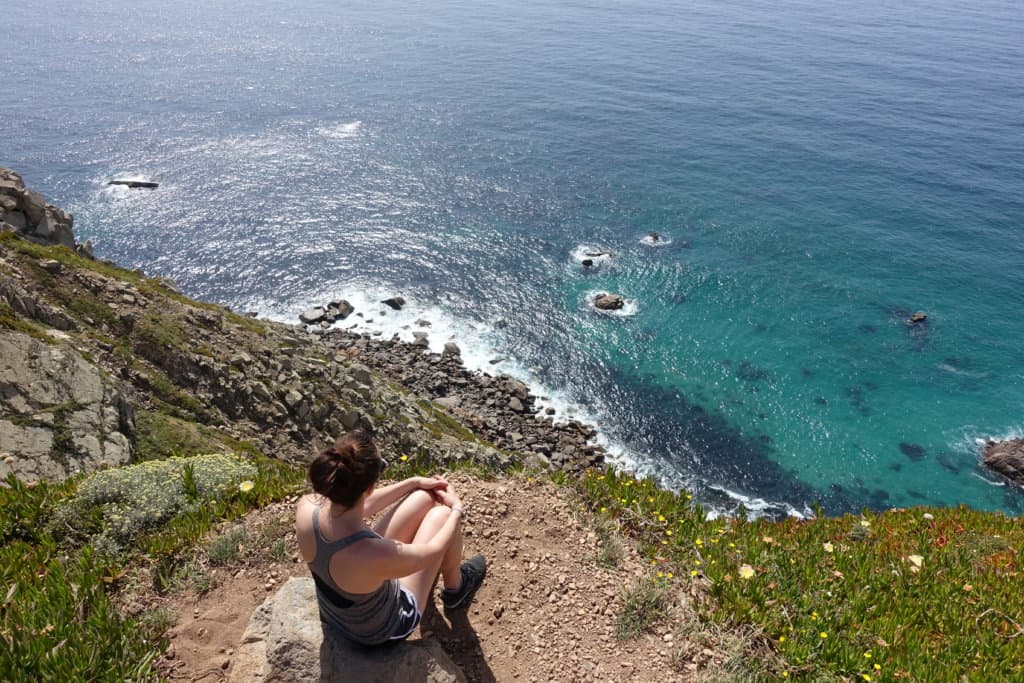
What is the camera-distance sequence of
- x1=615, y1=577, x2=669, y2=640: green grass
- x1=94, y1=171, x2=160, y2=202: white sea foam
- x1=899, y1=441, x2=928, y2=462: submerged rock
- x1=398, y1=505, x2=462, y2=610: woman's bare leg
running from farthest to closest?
x1=94, y1=171, x2=160, y2=202: white sea foam, x1=899, y1=441, x2=928, y2=462: submerged rock, x1=615, y1=577, x2=669, y2=640: green grass, x1=398, y1=505, x2=462, y2=610: woman's bare leg

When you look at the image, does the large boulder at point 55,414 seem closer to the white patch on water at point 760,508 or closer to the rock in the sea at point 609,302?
the white patch on water at point 760,508

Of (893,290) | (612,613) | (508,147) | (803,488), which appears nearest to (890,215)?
(893,290)

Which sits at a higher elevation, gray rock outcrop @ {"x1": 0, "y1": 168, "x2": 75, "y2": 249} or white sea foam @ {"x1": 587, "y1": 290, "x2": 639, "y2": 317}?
gray rock outcrop @ {"x1": 0, "y1": 168, "x2": 75, "y2": 249}

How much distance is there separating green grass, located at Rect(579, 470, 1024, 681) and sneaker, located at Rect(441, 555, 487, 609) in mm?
2854

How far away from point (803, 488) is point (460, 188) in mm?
45417

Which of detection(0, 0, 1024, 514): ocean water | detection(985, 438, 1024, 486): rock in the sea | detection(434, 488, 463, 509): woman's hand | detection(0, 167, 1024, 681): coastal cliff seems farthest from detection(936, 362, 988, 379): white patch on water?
detection(434, 488, 463, 509): woman's hand

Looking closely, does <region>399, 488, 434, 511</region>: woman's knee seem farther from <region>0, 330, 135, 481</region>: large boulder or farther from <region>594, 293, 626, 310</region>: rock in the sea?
<region>594, 293, 626, 310</region>: rock in the sea

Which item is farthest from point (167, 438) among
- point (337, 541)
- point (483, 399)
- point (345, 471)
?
point (483, 399)

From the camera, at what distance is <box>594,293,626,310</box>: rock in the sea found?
48031 mm

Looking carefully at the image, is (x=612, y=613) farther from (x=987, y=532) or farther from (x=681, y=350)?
(x=681, y=350)

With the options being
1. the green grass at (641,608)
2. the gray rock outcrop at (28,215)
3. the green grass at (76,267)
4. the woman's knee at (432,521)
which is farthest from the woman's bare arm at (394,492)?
the gray rock outcrop at (28,215)

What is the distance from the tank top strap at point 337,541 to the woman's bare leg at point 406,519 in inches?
62.2

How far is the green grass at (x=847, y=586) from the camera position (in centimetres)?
762

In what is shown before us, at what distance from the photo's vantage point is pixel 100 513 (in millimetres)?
8977
